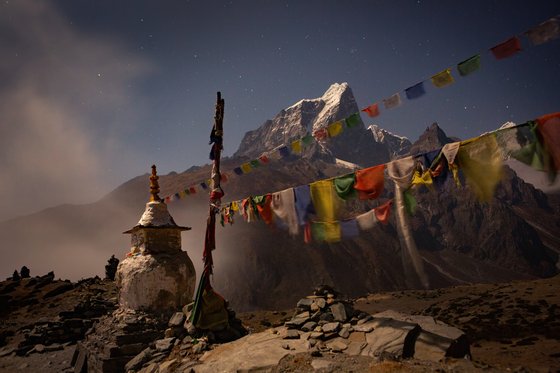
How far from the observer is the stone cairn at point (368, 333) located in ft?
19.3

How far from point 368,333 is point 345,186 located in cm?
323

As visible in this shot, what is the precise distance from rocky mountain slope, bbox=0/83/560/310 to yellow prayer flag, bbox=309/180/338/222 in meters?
21.0

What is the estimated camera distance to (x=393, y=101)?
829cm

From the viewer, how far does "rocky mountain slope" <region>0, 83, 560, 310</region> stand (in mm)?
45438

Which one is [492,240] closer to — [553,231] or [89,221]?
[553,231]

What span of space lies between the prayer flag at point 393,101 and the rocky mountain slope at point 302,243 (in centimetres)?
1972

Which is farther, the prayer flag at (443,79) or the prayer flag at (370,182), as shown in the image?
the prayer flag at (370,182)

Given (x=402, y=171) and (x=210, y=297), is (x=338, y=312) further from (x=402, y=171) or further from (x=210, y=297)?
(x=210, y=297)

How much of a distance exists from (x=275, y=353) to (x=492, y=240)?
84.7 meters

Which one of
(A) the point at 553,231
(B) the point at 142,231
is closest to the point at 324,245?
(B) the point at 142,231

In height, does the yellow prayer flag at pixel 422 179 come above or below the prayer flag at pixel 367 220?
above

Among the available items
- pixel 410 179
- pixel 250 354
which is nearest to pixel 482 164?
pixel 410 179

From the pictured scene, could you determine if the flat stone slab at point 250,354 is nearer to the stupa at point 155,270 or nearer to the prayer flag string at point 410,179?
the prayer flag string at point 410,179

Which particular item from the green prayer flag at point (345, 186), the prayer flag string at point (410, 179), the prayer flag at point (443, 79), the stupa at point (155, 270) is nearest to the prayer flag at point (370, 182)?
the prayer flag string at point (410, 179)
